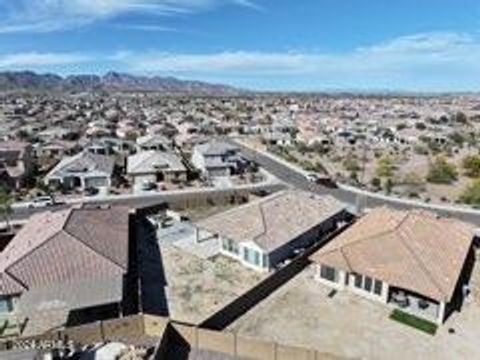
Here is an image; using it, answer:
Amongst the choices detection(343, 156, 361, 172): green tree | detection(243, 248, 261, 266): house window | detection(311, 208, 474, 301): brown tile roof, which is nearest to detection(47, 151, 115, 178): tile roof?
detection(243, 248, 261, 266): house window

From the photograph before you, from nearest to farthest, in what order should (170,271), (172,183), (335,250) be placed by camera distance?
(335,250), (170,271), (172,183)

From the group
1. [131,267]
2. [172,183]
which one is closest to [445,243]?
[131,267]

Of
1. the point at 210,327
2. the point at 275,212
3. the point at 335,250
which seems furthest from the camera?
the point at 275,212

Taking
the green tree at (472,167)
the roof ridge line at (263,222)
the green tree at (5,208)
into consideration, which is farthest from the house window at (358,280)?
the green tree at (472,167)

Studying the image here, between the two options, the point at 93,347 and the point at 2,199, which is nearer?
the point at 93,347

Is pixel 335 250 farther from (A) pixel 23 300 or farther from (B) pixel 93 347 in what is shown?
(A) pixel 23 300

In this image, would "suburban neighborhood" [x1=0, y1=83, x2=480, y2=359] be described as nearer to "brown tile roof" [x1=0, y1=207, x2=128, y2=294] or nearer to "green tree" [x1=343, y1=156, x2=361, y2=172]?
"brown tile roof" [x1=0, y1=207, x2=128, y2=294]

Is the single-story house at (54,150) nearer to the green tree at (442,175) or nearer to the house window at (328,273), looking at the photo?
the green tree at (442,175)
